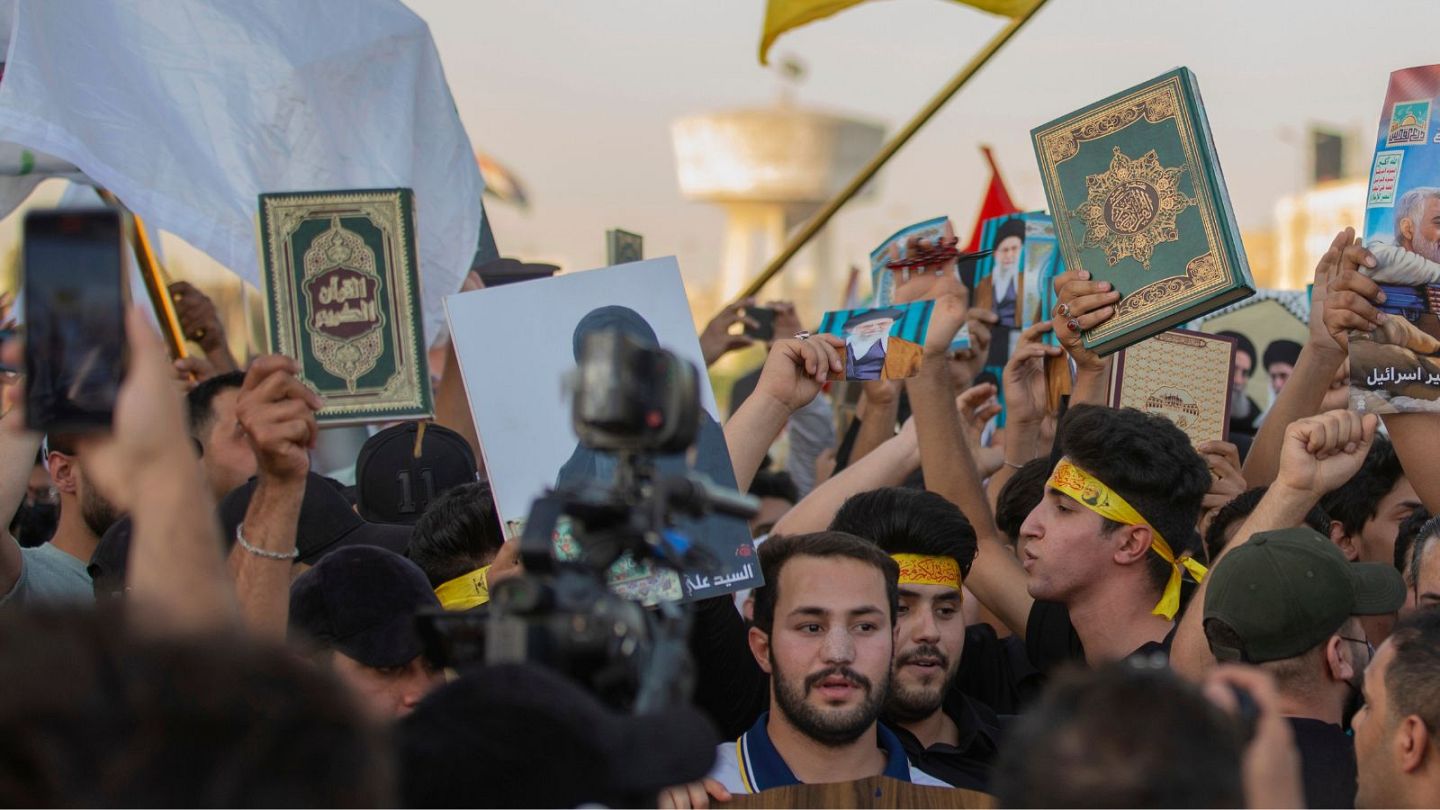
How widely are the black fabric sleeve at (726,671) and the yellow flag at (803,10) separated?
3308 millimetres

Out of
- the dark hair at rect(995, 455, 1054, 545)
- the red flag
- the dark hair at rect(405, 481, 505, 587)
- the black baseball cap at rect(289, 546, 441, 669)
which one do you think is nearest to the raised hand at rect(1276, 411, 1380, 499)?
the dark hair at rect(995, 455, 1054, 545)

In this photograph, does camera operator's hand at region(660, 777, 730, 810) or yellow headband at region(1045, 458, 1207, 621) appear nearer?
camera operator's hand at region(660, 777, 730, 810)

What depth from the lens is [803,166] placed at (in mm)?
76250

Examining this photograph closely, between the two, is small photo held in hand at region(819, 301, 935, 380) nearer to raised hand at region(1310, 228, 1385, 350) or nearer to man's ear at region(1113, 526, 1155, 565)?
man's ear at region(1113, 526, 1155, 565)

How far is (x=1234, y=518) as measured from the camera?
4.82 metres

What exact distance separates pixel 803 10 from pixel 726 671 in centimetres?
355

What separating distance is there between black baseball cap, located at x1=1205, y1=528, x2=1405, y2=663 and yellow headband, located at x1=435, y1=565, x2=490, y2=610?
1.78 m

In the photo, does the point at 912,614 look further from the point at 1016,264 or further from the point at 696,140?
the point at 696,140

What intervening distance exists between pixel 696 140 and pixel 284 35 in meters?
72.1

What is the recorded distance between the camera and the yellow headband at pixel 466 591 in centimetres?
436

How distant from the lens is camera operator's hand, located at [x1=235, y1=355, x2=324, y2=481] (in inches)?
120

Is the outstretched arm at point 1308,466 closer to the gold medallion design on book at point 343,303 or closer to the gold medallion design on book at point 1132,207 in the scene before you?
the gold medallion design on book at point 1132,207

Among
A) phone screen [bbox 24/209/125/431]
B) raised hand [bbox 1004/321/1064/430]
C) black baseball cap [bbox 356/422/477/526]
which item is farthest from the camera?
raised hand [bbox 1004/321/1064/430]

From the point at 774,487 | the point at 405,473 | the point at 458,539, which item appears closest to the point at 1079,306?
the point at 458,539
